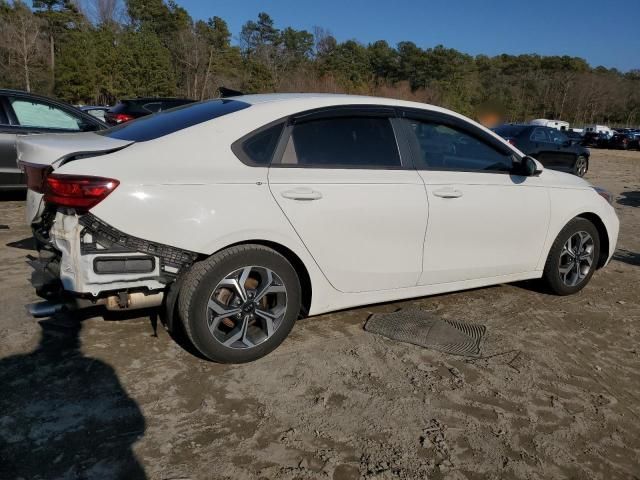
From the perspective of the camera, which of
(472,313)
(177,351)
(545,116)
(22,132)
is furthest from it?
(545,116)

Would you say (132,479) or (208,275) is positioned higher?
(208,275)

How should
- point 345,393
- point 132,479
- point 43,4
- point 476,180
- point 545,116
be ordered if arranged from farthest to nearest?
point 545,116 < point 43,4 < point 476,180 < point 345,393 < point 132,479

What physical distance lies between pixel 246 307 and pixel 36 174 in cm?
147

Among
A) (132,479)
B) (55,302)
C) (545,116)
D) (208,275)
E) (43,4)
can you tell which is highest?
(43,4)

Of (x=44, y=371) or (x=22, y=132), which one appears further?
(x=22, y=132)

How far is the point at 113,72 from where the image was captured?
4475 cm

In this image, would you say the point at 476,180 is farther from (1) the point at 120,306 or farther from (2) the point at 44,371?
(2) the point at 44,371

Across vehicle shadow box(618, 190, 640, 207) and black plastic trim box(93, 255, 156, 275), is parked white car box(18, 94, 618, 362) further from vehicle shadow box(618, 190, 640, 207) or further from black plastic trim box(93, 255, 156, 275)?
vehicle shadow box(618, 190, 640, 207)

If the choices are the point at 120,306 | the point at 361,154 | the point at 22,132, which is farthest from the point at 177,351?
the point at 22,132

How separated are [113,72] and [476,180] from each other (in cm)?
4719

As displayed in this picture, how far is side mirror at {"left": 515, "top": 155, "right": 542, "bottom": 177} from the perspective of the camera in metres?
4.11

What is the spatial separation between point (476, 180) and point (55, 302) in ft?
9.86

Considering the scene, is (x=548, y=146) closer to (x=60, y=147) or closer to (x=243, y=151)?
(x=243, y=151)

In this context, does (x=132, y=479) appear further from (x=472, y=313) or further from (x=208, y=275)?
(x=472, y=313)
